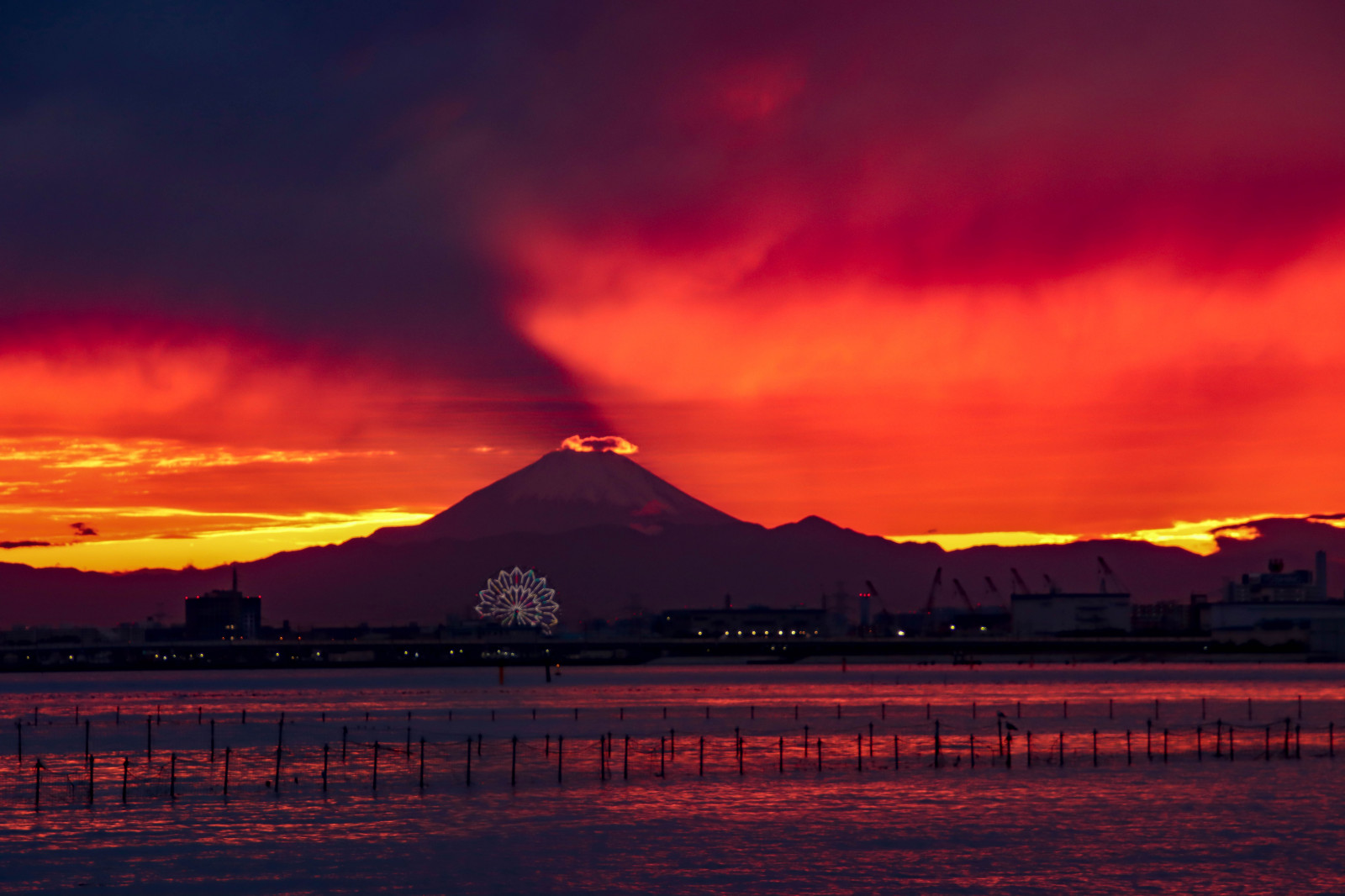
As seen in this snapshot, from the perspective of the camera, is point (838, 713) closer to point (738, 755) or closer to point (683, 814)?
point (738, 755)

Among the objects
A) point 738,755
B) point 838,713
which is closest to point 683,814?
point 738,755

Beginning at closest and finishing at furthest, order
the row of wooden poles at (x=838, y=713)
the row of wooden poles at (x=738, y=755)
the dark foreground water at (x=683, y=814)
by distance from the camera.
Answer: the dark foreground water at (x=683, y=814), the row of wooden poles at (x=738, y=755), the row of wooden poles at (x=838, y=713)

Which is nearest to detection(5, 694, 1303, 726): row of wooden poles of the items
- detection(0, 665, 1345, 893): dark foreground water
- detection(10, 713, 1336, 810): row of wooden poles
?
detection(0, 665, 1345, 893): dark foreground water

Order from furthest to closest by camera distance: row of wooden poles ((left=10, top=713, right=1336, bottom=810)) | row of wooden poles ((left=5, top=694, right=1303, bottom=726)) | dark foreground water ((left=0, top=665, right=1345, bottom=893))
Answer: row of wooden poles ((left=5, top=694, right=1303, bottom=726))
row of wooden poles ((left=10, top=713, right=1336, bottom=810))
dark foreground water ((left=0, top=665, right=1345, bottom=893))

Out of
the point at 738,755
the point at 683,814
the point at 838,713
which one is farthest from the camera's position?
the point at 838,713

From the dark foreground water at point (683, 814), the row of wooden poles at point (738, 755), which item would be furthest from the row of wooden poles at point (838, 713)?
the row of wooden poles at point (738, 755)

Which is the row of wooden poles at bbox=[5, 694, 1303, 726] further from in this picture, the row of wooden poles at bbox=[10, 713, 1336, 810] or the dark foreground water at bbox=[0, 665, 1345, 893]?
the row of wooden poles at bbox=[10, 713, 1336, 810]

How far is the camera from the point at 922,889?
52062 mm

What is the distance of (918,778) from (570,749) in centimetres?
3047

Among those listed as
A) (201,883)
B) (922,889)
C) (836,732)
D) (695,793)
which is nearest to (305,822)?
(201,883)

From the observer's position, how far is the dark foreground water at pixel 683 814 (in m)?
54.5

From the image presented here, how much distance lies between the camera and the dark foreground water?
5453 centimetres

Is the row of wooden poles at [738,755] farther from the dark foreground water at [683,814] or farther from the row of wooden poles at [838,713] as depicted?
the row of wooden poles at [838,713]

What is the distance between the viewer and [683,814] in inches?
2813
